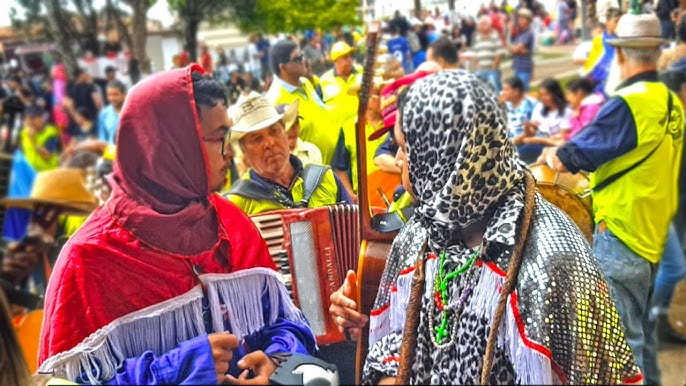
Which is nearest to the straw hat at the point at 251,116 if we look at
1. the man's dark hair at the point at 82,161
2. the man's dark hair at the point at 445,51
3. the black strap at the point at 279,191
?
the black strap at the point at 279,191

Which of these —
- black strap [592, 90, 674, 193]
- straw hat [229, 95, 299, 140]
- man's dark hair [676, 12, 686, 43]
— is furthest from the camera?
man's dark hair [676, 12, 686, 43]

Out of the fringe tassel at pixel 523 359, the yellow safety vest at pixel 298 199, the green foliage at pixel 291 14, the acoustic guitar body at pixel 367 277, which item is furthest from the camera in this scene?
the green foliage at pixel 291 14

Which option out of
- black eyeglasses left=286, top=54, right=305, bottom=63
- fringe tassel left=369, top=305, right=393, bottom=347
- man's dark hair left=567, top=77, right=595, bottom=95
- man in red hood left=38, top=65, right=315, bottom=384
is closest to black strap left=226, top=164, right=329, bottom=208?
man in red hood left=38, top=65, right=315, bottom=384

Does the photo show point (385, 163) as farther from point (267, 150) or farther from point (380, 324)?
point (380, 324)

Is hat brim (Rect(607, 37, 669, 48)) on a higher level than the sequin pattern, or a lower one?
higher

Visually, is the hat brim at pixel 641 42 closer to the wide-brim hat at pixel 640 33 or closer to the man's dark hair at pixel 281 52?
the wide-brim hat at pixel 640 33

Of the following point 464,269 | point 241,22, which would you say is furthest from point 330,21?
point 464,269

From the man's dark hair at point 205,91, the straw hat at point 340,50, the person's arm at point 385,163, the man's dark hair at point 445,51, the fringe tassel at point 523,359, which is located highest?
the man's dark hair at point 205,91

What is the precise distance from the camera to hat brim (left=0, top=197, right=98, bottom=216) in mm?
4633

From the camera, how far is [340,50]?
26.8 feet

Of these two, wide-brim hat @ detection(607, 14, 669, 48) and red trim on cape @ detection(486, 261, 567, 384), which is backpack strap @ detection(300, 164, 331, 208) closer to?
wide-brim hat @ detection(607, 14, 669, 48)

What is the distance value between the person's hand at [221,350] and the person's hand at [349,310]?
1.78ft

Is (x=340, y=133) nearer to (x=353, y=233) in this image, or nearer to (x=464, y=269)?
(x=353, y=233)

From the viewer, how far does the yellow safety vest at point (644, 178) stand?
14.0 feet
